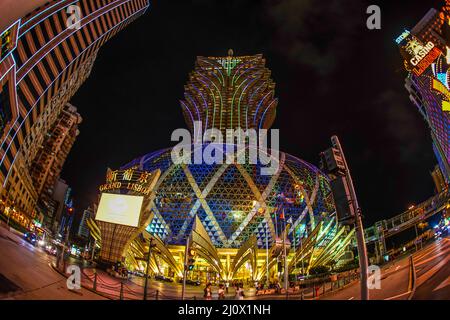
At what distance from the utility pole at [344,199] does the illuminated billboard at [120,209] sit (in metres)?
28.3

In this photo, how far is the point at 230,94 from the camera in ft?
311

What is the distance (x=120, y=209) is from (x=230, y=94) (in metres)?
64.5

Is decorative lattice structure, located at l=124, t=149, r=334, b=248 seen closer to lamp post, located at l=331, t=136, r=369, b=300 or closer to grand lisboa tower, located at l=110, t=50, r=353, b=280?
grand lisboa tower, located at l=110, t=50, r=353, b=280

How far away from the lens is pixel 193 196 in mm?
62281

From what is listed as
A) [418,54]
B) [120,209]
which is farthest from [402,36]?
[120,209]

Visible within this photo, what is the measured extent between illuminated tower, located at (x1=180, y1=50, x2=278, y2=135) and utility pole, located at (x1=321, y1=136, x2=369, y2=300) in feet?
258

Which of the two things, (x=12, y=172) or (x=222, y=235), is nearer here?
(x=222, y=235)

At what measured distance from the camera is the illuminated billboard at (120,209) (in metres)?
36.7

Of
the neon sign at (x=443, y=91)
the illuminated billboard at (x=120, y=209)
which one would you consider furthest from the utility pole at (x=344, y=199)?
the neon sign at (x=443, y=91)

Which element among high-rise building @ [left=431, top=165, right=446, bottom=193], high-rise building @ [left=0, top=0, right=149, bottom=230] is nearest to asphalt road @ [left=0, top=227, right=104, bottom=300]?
high-rise building @ [left=0, top=0, right=149, bottom=230]

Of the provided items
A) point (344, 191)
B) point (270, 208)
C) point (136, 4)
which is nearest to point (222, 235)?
point (270, 208)

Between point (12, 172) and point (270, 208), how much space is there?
52.2 metres
